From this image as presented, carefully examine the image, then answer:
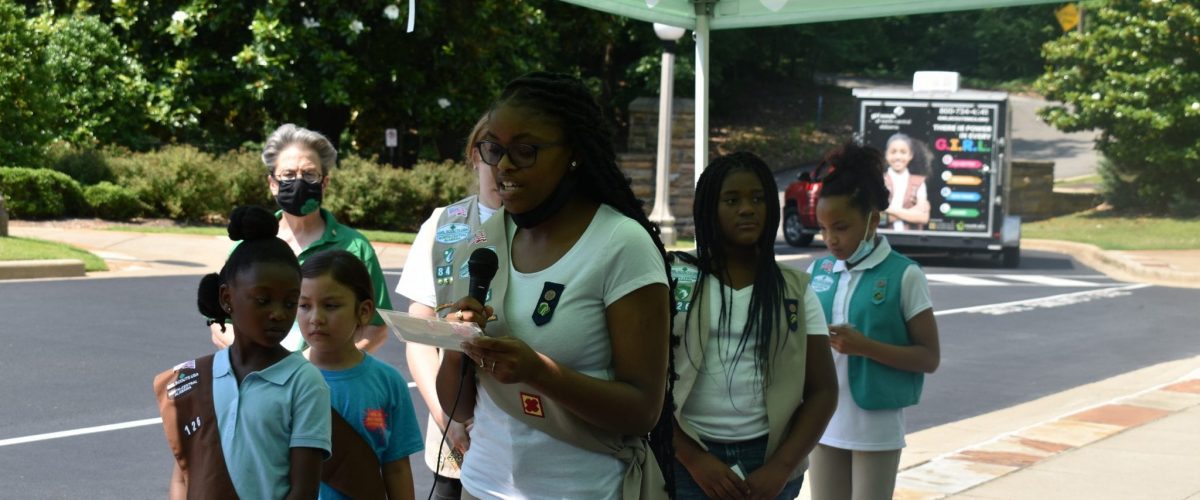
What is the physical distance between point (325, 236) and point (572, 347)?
7.40 feet

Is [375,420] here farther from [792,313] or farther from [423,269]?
[792,313]

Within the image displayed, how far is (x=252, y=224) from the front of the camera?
3.45 meters

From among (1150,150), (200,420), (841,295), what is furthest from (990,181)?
(200,420)

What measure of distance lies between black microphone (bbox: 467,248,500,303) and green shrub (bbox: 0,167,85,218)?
19.7 m

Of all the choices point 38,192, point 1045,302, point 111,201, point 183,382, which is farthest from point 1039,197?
point 183,382

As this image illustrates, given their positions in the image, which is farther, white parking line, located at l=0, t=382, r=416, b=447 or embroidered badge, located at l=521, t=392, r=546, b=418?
white parking line, located at l=0, t=382, r=416, b=447

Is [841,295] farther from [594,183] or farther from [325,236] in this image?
[594,183]

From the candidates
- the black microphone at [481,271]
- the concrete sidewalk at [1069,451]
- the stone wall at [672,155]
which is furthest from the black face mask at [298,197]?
the stone wall at [672,155]

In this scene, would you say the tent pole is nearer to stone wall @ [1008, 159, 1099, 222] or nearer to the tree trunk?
the tree trunk

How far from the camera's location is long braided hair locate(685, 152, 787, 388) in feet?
12.3

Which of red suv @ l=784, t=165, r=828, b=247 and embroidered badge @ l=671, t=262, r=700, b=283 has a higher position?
embroidered badge @ l=671, t=262, r=700, b=283

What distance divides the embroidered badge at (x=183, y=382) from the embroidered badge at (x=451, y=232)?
91 centimetres

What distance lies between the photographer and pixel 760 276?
3820mm

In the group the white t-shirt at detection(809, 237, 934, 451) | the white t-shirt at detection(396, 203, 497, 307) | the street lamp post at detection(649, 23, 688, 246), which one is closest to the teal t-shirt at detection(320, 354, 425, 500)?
the white t-shirt at detection(396, 203, 497, 307)
